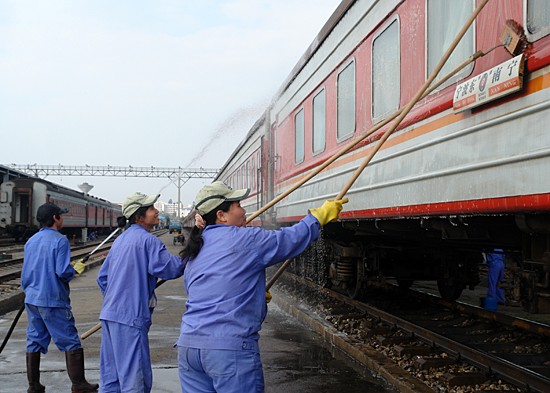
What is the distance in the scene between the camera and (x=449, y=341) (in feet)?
20.3

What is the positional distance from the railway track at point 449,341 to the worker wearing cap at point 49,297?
264cm

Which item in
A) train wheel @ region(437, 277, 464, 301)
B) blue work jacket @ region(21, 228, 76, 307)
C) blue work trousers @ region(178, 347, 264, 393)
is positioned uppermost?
blue work jacket @ region(21, 228, 76, 307)

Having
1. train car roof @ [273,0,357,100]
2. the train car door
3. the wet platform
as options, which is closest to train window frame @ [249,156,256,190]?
train car roof @ [273,0,357,100]

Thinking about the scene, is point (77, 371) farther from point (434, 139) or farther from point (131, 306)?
point (434, 139)

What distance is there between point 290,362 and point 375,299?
148 inches

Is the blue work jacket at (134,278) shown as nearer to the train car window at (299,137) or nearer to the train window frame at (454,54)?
the train window frame at (454,54)

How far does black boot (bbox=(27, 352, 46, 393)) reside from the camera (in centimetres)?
541

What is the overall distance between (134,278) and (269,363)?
277 centimetres

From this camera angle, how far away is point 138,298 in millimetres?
4152

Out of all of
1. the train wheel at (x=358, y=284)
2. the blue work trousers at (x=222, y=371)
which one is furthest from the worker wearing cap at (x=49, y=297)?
the train wheel at (x=358, y=284)

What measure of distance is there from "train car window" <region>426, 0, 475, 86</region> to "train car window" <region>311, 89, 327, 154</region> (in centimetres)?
327

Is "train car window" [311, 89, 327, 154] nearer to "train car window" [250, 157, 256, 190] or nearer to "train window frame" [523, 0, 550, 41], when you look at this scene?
"train window frame" [523, 0, 550, 41]

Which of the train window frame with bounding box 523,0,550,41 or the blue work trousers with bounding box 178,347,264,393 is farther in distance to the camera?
the train window frame with bounding box 523,0,550,41

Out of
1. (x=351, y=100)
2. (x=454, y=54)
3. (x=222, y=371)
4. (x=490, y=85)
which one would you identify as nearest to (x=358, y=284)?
(x=351, y=100)
